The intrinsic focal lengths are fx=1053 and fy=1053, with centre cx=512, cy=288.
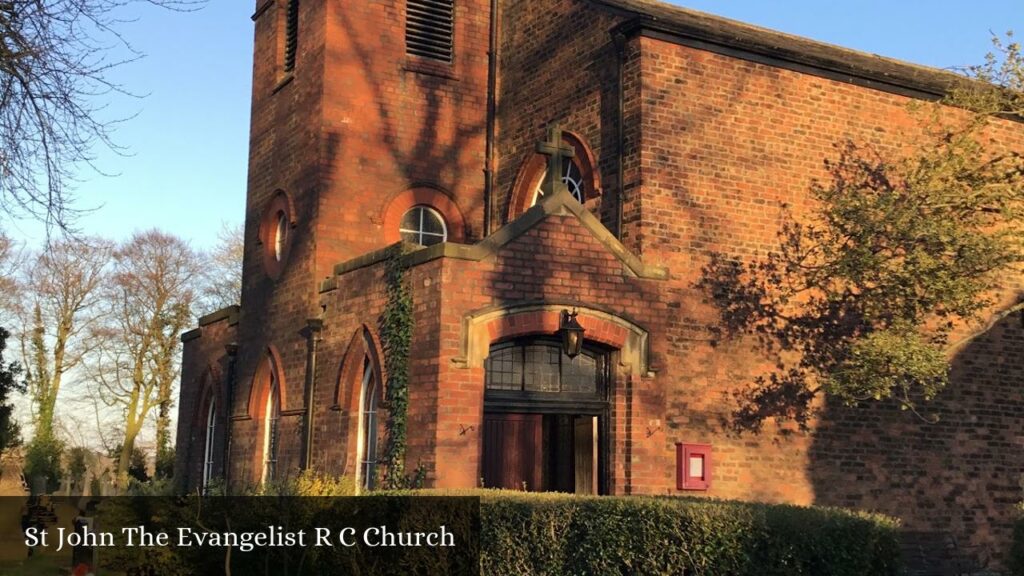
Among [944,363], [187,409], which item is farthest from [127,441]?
[944,363]

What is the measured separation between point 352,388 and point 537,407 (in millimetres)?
2988

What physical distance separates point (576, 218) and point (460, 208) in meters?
4.97

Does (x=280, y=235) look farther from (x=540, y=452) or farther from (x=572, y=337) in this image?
(x=572, y=337)

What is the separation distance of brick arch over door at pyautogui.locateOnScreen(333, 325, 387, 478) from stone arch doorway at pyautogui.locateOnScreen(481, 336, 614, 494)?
6.44 ft

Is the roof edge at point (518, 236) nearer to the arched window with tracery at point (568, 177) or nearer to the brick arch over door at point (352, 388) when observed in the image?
the arched window with tracery at point (568, 177)

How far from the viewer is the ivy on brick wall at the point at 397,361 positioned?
13.2 meters

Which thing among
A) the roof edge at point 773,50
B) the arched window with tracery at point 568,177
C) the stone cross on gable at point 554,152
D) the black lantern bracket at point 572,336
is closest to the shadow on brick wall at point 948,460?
the roof edge at point 773,50

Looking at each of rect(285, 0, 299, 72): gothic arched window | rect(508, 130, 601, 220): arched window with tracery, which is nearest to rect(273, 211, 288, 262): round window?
rect(285, 0, 299, 72): gothic arched window

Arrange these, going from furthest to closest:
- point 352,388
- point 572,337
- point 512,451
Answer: point 352,388, point 512,451, point 572,337

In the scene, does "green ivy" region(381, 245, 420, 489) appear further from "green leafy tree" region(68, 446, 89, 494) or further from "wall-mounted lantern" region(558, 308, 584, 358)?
"green leafy tree" region(68, 446, 89, 494)

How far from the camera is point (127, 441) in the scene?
38.0 metres

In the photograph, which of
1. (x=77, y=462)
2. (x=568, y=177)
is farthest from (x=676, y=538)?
(x=77, y=462)

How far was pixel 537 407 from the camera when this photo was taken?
44.5 ft

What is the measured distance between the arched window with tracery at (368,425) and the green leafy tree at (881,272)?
16.2 ft
